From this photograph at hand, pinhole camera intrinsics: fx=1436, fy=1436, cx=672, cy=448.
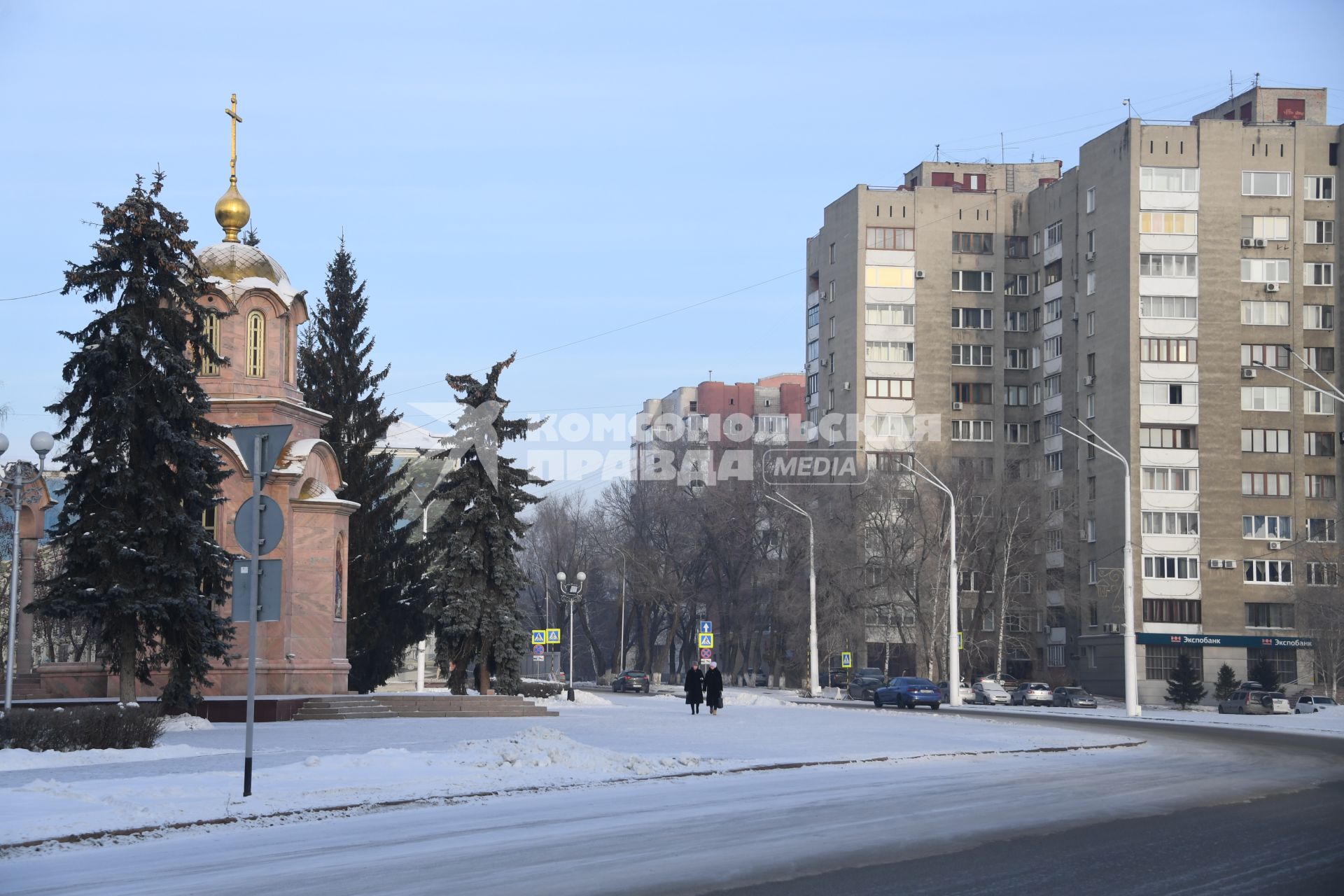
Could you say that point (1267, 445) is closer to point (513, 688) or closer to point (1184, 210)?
point (1184, 210)

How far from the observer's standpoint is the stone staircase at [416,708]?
115ft

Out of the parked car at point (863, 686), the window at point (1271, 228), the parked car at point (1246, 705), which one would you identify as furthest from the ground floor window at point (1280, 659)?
the window at point (1271, 228)

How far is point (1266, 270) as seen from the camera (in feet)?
258

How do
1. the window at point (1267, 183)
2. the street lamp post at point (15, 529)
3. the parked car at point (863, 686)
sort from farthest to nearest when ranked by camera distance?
1. the window at point (1267, 183)
2. the parked car at point (863, 686)
3. the street lamp post at point (15, 529)

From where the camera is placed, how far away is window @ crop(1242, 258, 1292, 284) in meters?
78.4

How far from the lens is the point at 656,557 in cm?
8344

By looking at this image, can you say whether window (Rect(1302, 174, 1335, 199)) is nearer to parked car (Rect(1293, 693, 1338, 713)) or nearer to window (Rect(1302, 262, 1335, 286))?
window (Rect(1302, 262, 1335, 286))

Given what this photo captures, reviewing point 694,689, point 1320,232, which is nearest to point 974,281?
point 1320,232

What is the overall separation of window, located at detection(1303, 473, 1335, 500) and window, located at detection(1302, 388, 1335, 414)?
11.4 feet

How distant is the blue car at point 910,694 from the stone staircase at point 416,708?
1627 centimetres

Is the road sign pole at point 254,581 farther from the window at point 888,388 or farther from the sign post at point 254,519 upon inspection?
the window at point 888,388

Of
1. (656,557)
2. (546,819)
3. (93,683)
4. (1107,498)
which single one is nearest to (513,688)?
(93,683)

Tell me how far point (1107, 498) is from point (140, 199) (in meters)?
61.1

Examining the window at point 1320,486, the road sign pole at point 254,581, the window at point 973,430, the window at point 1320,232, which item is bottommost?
the road sign pole at point 254,581
